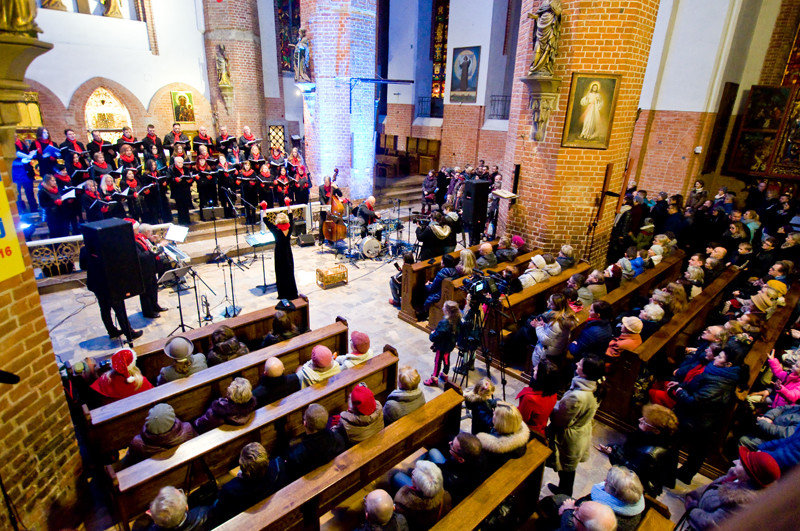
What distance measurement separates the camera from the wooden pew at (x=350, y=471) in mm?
3234

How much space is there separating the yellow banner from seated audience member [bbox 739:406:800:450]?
6.40 m

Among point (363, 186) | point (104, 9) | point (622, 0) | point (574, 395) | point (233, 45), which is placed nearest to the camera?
point (574, 395)

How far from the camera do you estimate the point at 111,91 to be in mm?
13414

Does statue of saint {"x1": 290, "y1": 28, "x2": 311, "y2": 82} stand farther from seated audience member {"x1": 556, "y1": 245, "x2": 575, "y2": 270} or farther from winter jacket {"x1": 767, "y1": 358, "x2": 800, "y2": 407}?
winter jacket {"x1": 767, "y1": 358, "x2": 800, "y2": 407}

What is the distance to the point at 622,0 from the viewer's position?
7.34 metres

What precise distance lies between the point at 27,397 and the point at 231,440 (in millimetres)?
1573

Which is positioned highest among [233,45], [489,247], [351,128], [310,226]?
[233,45]

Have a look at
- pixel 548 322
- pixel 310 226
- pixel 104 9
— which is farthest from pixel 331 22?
pixel 548 322

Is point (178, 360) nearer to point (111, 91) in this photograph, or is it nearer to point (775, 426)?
point (775, 426)

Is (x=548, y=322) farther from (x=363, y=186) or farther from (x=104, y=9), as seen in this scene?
(x=104, y=9)

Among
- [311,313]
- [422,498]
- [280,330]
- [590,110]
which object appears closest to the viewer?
[422,498]

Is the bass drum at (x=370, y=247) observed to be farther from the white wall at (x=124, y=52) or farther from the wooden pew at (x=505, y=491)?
the white wall at (x=124, y=52)

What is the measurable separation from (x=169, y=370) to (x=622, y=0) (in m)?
8.49

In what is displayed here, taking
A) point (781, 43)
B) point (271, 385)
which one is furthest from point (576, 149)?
point (781, 43)
